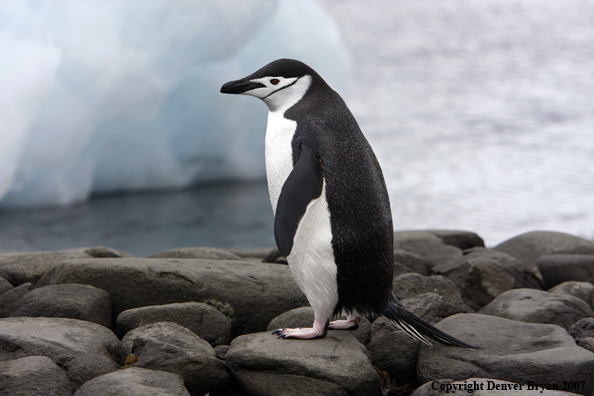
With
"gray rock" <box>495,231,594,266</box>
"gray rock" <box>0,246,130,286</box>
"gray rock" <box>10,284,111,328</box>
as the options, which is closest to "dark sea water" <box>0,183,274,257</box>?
"gray rock" <box>0,246,130,286</box>

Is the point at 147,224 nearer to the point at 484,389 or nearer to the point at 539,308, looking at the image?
the point at 539,308

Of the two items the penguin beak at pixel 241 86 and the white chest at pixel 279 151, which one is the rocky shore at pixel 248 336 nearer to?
the white chest at pixel 279 151

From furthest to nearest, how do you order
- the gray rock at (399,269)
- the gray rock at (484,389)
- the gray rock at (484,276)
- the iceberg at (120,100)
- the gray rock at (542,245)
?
1. the iceberg at (120,100)
2. the gray rock at (542,245)
3. the gray rock at (399,269)
4. the gray rock at (484,276)
5. the gray rock at (484,389)

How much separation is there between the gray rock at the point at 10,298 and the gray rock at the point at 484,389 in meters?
1.68

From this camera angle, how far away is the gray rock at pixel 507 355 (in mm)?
1671

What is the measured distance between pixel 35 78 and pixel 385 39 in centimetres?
1554

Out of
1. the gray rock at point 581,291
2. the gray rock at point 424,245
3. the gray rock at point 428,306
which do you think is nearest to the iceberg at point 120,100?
the gray rock at point 424,245

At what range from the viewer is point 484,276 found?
2.75 metres

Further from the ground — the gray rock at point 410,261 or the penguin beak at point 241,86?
the penguin beak at point 241,86

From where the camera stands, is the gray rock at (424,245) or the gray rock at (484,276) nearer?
→ the gray rock at (484,276)

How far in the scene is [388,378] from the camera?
1.92 meters

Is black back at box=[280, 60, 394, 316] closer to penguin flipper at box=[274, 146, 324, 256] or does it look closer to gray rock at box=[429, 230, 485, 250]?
penguin flipper at box=[274, 146, 324, 256]

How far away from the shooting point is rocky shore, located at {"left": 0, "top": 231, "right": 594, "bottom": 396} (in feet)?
5.41

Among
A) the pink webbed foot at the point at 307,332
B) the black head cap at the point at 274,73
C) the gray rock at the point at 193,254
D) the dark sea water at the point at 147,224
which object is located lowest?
the dark sea water at the point at 147,224
